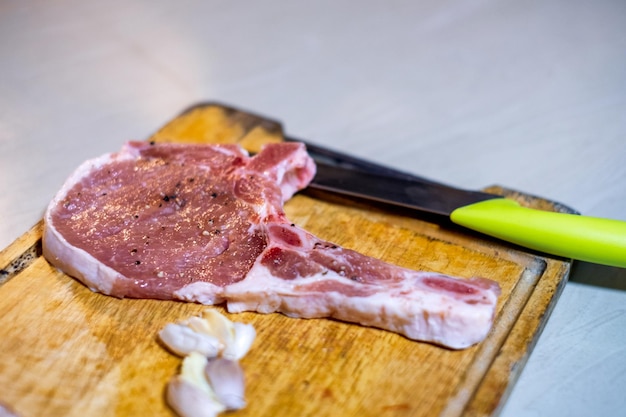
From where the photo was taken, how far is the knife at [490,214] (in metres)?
2.18

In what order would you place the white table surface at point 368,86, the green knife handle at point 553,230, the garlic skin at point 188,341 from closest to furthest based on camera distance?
the garlic skin at point 188,341, the green knife handle at point 553,230, the white table surface at point 368,86

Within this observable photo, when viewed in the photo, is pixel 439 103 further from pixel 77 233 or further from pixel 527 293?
pixel 77 233

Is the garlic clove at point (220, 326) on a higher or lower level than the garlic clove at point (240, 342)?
higher

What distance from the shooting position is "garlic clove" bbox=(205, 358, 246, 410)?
1.78 m

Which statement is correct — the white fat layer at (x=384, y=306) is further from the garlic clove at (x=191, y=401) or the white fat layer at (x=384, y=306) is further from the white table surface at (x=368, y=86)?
the white table surface at (x=368, y=86)

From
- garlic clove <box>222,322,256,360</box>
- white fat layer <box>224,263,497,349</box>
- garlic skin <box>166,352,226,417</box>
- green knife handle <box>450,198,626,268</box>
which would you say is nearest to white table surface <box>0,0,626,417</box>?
green knife handle <box>450,198,626,268</box>

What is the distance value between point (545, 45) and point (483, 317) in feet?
8.67

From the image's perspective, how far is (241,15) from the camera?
4355mm

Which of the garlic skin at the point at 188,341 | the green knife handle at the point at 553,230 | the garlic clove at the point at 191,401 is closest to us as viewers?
the garlic clove at the point at 191,401

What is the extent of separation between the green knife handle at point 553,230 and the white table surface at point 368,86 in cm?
28

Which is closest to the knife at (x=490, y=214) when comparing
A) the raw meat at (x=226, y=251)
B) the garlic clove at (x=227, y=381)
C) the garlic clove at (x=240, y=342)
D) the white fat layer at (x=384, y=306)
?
the raw meat at (x=226, y=251)

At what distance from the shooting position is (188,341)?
1.90 metres

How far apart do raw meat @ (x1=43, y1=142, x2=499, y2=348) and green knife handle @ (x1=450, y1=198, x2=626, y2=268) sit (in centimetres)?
32

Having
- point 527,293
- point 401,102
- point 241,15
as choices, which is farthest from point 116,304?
point 241,15
